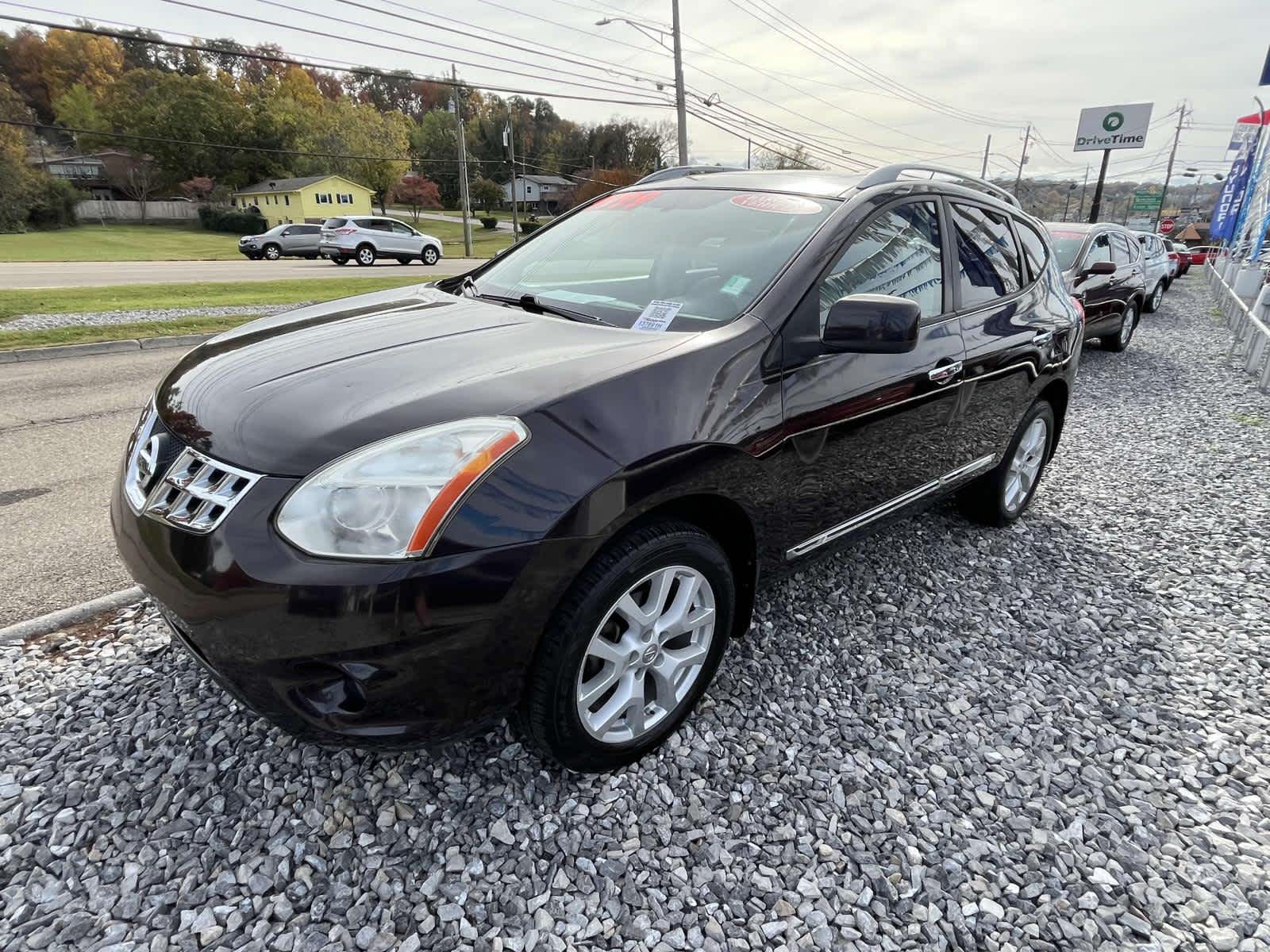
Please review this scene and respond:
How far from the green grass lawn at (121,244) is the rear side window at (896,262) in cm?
3124

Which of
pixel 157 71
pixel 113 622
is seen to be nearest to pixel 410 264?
pixel 113 622

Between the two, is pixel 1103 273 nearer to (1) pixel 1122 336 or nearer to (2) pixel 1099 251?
(2) pixel 1099 251

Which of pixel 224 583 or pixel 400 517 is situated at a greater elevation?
pixel 400 517

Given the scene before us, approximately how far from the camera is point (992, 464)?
3.78m

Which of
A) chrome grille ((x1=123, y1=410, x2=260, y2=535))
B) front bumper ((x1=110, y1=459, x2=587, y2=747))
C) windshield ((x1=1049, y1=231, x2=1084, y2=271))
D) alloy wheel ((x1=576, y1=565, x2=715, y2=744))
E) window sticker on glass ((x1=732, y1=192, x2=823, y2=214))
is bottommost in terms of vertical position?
alloy wheel ((x1=576, y1=565, x2=715, y2=744))

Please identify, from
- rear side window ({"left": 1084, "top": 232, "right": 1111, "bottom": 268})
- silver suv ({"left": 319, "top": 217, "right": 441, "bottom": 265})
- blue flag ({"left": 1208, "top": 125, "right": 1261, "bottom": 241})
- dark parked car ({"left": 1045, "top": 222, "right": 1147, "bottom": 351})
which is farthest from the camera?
silver suv ({"left": 319, "top": 217, "right": 441, "bottom": 265})

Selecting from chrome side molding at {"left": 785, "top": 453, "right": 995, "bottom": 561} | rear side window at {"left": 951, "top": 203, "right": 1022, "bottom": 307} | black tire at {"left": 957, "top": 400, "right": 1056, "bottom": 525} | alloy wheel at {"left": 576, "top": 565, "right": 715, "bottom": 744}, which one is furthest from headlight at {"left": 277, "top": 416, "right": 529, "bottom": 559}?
black tire at {"left": 957, "top": 400, "right": 1056, "bottom": 525}

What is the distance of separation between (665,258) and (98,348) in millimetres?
9043

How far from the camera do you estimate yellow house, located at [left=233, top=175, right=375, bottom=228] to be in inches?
2222

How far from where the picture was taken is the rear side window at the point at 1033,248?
3.89 m

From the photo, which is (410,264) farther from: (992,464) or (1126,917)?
(1126,917)

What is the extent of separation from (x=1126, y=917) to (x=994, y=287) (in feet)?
8.65

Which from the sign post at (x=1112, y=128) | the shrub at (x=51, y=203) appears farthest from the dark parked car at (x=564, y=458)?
the shrub at (x=51, y=203)

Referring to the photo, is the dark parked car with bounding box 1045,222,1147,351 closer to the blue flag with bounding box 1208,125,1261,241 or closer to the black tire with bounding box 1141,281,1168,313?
the black tire with bounding box 1141,281,1168,313
